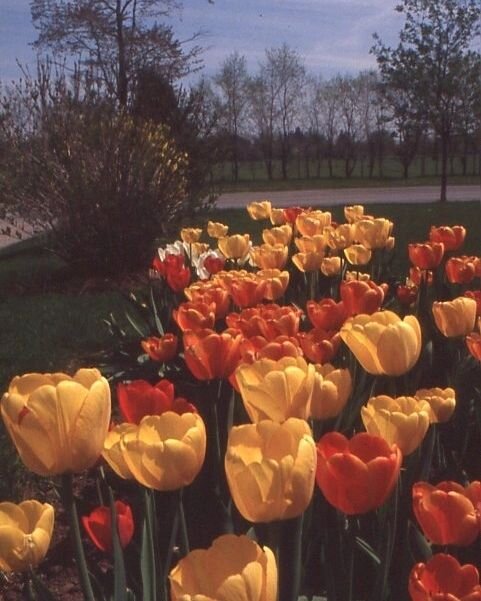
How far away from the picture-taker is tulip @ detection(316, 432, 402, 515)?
1.32m

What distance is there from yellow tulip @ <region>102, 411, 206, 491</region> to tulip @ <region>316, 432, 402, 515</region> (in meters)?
0.19

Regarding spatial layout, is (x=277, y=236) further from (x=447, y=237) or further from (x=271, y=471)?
(x=271, y=471)

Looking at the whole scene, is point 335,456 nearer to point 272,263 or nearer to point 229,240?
point 272,263

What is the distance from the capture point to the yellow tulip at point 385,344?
1.94 meters

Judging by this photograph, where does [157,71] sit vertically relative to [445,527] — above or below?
above

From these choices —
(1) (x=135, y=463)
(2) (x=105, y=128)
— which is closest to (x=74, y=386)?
(1) (x=135, y=463)

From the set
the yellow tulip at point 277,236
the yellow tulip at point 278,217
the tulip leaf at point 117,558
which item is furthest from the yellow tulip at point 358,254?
the tulip leaf at point 117,558

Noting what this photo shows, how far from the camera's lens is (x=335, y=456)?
133cm

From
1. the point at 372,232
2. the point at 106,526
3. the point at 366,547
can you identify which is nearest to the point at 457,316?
the point at 366,547

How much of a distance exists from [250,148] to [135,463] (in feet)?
167

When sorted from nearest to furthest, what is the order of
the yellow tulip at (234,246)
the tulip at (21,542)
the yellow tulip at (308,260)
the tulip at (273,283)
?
the tulip at (21,542), the tulip at (273,283), the yellow tulip at (308,260), the yellow tulip at (234,246)

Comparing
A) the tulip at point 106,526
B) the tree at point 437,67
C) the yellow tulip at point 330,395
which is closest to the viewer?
the tulip at point 106,526

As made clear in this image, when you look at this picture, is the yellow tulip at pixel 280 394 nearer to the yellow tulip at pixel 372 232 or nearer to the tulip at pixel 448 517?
the tulip at pixel 448 517

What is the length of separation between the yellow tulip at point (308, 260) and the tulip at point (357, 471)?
2683 millimetres
